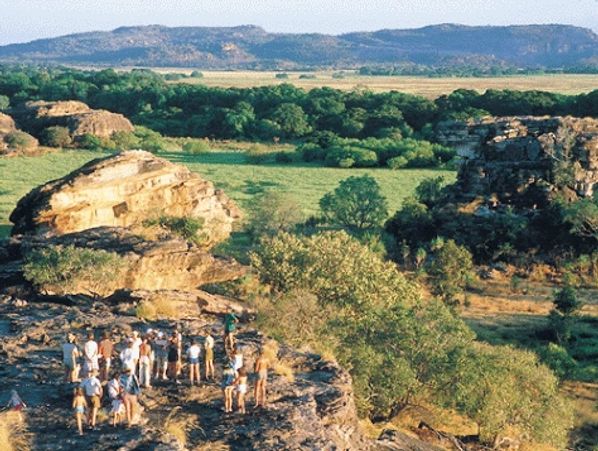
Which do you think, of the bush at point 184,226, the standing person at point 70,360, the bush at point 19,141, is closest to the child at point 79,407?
the standing person at point 70,360

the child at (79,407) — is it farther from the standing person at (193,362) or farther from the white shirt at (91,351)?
the standing person at (193,362)

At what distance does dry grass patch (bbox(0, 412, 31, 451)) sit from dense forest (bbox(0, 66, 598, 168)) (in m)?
64.9

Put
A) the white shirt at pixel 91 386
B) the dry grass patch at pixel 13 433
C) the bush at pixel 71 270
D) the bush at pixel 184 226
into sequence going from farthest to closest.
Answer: the bush at pixel 184 226, the bush at pixel 71 270, the white shirt at pixel 91 386, the dry grass patch at pixel 13 433

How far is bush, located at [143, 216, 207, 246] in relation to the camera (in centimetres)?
4412

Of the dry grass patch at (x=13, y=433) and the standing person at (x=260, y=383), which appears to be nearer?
the dry grass patch at (x=13, y=433)

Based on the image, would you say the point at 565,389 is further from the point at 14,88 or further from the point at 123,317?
the point at 14,88

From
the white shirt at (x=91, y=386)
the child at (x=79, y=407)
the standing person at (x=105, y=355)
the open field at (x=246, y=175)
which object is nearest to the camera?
the child at (x=79, y=407)

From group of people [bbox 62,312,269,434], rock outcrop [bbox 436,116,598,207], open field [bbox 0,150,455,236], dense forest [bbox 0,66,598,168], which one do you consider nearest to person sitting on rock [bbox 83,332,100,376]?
group of people [bbox 62,312,269,434]

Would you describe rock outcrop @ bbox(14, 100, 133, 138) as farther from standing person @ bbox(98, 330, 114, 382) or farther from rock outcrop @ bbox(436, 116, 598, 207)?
standing person @ bbox(98, 330, 114, 382)

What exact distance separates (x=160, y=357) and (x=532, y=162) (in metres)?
39.5

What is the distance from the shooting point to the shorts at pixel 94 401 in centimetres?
1689

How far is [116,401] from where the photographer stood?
1684cm

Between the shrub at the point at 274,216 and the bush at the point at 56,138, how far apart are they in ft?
148

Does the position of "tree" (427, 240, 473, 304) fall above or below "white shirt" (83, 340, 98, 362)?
below
